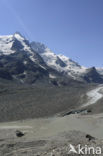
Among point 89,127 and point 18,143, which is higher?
point 89,127

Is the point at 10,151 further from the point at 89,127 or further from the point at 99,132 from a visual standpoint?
the point at 89,127

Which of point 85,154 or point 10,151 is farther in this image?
point 10,151

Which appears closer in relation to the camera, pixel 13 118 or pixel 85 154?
pixel 85 154

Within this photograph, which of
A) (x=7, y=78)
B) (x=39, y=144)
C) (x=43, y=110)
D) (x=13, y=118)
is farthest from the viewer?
(x=7, y=78)

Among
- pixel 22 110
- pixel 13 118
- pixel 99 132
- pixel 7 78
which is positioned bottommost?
pixel 99 132

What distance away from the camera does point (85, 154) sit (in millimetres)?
15922

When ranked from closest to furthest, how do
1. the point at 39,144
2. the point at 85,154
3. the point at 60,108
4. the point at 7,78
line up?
the point at 85,154 → the point at 39,144 → the point at 60,108 → the point at 7,78

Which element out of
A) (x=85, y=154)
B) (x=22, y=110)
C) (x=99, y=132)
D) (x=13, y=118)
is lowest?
(x=85, y=154)

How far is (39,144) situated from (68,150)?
5.25 m

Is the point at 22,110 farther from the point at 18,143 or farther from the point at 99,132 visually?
the point at 18,143

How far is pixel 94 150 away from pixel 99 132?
16.5 meters

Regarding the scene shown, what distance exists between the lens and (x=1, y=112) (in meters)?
64.6

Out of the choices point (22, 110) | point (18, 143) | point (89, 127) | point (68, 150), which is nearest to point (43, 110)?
point (22, 110)

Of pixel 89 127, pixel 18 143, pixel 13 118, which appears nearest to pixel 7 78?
pixel 13 118
